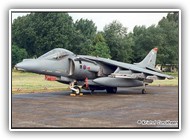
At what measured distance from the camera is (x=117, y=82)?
44.1ft

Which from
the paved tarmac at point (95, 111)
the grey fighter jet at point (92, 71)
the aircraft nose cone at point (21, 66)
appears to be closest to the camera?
the paved tarmac at point (95, 111)

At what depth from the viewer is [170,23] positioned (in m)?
9.63

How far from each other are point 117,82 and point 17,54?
14.9 ft

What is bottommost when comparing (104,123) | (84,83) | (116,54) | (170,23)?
(104,123)

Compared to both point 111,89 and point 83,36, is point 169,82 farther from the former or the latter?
point 111,89

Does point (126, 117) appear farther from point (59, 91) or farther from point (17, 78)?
A: point (59, 91)

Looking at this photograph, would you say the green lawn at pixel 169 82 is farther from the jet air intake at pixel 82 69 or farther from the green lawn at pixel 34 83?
the jet air intake at pixel 82 69

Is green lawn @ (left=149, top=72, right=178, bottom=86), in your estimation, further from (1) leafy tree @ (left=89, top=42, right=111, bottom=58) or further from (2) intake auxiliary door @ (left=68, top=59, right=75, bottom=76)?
(2) intake auxiliary door @ (left=68, top=59, right=75, bottom=76)

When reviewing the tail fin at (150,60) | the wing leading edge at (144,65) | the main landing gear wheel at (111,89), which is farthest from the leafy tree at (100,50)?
the main landing gear wheel at (111,89)

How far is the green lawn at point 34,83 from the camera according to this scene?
9624mm

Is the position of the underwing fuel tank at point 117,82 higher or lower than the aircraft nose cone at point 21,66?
lower

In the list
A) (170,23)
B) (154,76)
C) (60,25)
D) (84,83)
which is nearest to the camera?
(170,23)
